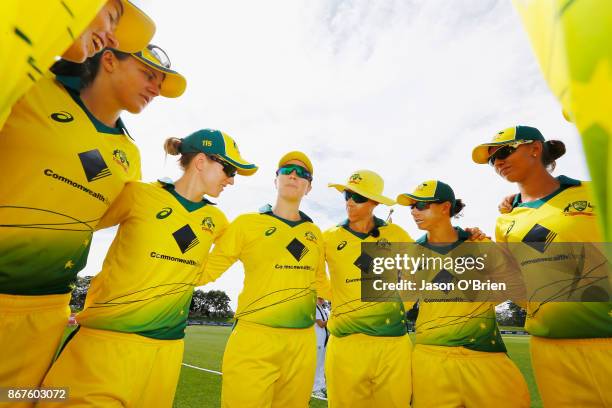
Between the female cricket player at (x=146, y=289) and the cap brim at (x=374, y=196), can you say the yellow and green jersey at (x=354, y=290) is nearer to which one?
the cap brim at (x=374, y=196)

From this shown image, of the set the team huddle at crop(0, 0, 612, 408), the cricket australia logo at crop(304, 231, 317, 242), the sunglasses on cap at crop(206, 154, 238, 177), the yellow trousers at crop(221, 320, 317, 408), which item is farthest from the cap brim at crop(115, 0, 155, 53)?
the yellow trousers at crop(221, 320, 317, 408)

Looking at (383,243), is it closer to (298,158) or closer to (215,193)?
(298,158)

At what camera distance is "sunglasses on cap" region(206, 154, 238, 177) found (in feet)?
10.4

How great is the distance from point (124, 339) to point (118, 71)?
1992 millimetres

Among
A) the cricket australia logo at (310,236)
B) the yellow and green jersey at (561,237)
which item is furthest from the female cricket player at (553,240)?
the cricket australia logo at (310,236)

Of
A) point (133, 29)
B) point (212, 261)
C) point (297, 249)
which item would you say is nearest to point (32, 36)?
point (133, 29)

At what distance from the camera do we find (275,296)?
357 cm

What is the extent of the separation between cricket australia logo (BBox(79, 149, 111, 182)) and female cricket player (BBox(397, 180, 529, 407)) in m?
3.50

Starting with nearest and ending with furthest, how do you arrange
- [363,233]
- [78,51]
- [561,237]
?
[78,51] → [561,237] → [363,233]

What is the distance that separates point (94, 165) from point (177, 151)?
108cm

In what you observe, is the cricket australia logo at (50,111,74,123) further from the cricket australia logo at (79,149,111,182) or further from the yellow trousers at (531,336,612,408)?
the yellow trousers at (531,336,612,408)

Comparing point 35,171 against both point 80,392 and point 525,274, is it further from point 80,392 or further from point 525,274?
point 525,274

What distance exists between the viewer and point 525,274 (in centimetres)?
331

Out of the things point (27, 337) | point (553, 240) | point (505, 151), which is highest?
point (505, 151)
